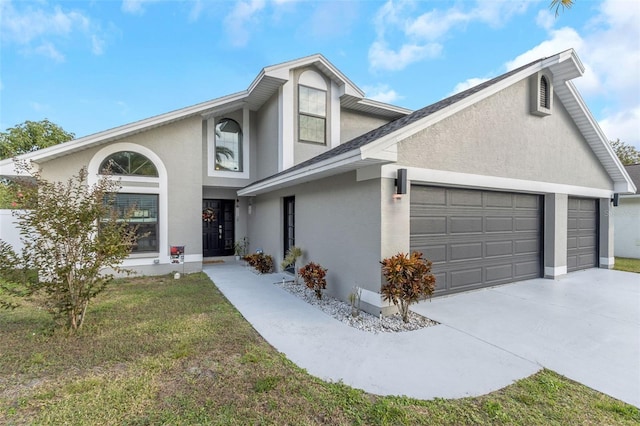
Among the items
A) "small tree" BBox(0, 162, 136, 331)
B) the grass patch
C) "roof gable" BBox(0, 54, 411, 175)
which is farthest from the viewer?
the grass patch

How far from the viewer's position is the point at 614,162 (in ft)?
30.7

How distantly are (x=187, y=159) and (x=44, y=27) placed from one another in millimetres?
7605

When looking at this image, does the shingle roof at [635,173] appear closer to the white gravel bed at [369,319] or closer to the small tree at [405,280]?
the small tree at [405,280]

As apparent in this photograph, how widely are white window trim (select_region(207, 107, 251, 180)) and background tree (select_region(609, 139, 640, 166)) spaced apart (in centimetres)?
3209

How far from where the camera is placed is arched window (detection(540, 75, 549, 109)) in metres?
7.69

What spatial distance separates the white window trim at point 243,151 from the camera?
1064 cm

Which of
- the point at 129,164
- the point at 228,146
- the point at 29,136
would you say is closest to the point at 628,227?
the point at 228,146

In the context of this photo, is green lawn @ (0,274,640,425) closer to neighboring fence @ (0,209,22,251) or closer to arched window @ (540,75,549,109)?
arched window @ (540,75,549,109)

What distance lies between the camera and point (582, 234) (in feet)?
31.0

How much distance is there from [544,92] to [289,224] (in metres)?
8.00

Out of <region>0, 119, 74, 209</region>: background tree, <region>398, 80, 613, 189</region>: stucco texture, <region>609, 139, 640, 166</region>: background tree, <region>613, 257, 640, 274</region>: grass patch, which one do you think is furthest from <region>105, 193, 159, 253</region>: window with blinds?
<region>609, 139, 640, 166</region>: background tree

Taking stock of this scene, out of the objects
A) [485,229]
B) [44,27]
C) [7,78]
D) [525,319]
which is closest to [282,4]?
[44,27]

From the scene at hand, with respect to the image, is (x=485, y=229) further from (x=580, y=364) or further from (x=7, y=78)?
(x=7, y=78)

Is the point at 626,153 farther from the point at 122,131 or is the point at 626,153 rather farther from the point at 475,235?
the point at 122,131
